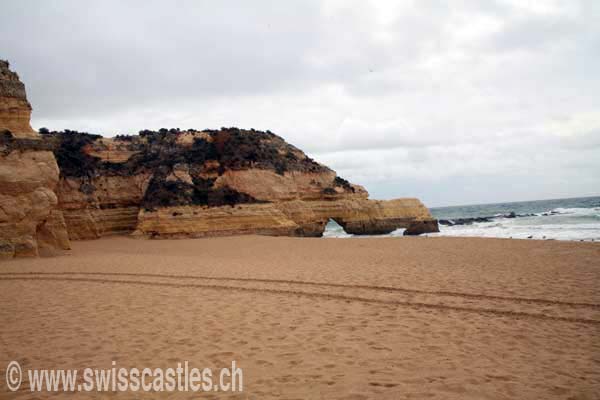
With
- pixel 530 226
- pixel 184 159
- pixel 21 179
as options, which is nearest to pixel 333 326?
pixel 21 179

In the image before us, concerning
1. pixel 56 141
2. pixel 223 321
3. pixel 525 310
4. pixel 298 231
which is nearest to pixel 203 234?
pixel 298 231

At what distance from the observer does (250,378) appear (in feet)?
14.7

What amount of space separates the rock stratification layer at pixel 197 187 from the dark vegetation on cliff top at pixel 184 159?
0.23 feet

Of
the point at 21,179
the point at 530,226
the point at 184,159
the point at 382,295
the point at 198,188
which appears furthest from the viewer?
the point at 530,226

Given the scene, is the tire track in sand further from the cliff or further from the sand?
the cliff

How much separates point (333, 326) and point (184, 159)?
2820 cm

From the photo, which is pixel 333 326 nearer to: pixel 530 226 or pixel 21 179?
pixel 21 179

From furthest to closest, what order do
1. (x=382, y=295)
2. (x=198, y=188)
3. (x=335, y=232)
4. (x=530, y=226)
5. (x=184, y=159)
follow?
1. (x=335, y=232)
2. (x=530, y=226)
3. (x=184, y=159)
4. (x=198, y=188)
5. (x=382, y=295)

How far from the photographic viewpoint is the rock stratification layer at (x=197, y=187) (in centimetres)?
2788

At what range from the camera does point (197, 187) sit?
3014 centimetres

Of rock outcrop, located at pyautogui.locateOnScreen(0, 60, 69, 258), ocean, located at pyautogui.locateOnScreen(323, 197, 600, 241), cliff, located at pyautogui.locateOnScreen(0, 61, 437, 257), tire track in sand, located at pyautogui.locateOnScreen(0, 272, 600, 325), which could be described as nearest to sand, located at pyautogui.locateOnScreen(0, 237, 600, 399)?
tire track in sand, located at pyautogui.locateOnScreen(0, 272, 600, 325)

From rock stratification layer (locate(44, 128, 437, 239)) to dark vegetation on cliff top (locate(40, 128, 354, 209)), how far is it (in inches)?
2.8

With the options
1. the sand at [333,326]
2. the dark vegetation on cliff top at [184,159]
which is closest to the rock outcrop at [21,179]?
the sand at [333,326]

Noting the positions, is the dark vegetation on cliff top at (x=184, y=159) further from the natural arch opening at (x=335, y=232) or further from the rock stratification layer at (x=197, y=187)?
the natural arch opening at (x=335, y=232)
